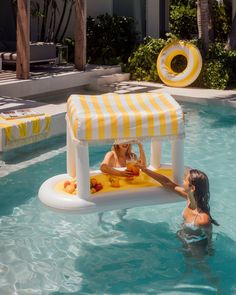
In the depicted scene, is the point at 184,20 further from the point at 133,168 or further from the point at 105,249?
the point at 105,249

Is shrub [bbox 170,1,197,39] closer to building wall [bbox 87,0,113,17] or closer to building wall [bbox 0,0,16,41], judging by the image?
building wall [bbox 87,0,113,17]

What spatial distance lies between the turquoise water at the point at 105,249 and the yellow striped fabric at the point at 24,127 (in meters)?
0.79

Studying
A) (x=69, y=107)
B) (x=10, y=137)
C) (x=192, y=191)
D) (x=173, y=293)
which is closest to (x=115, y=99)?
(x=69, y=107)

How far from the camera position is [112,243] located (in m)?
7.27

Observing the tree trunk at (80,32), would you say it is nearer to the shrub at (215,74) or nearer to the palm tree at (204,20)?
the palm tree at (204,20)

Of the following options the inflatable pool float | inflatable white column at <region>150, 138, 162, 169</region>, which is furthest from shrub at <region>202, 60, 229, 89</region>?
the inflatable pool float

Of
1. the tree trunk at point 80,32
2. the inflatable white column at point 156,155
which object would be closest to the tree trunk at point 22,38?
the tree trunk at point 80,32

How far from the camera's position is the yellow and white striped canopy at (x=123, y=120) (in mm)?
5988

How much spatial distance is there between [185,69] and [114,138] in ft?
35.9

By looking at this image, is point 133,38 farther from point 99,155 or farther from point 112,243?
point 112,243

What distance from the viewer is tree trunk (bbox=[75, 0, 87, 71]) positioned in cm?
1626

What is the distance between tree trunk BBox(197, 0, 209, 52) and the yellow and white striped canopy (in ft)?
35.8

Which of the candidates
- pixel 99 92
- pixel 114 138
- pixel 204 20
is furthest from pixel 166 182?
pixel 204 20

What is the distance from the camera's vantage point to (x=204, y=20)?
55.5 feet
